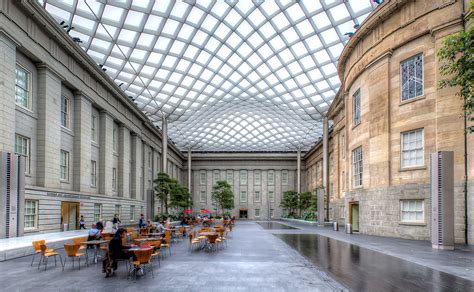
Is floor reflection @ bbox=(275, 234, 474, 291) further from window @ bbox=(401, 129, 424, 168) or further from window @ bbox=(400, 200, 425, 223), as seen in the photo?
window @ bbox=(401, 129, 424, 168)

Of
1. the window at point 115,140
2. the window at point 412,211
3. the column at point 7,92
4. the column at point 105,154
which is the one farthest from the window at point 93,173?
the window at point 412,211

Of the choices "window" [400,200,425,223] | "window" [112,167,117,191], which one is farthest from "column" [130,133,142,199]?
"window" [400,200,425,223]

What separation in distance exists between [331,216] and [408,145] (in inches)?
1045

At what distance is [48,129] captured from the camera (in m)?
24.5

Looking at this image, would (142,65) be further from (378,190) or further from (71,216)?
(378,190)

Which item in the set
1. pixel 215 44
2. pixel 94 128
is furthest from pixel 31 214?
pixel 215 44

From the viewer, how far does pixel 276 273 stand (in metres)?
11.5

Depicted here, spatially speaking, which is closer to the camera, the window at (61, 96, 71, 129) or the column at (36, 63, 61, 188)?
the column at (36, 63, 61, 188)

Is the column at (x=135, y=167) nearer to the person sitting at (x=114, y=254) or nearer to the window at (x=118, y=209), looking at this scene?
the window at (x=118, y=209)

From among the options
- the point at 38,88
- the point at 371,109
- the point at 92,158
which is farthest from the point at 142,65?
the point at 371,109

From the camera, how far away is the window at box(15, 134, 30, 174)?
22.1m

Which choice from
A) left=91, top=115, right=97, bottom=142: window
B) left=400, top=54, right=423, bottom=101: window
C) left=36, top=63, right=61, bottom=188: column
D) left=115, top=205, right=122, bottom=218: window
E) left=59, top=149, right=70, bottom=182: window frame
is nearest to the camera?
left=400, top=54, right=423, bottom=101: window

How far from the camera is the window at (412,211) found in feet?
71.7

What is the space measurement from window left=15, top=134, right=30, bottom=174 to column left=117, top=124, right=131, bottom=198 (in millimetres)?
17196
